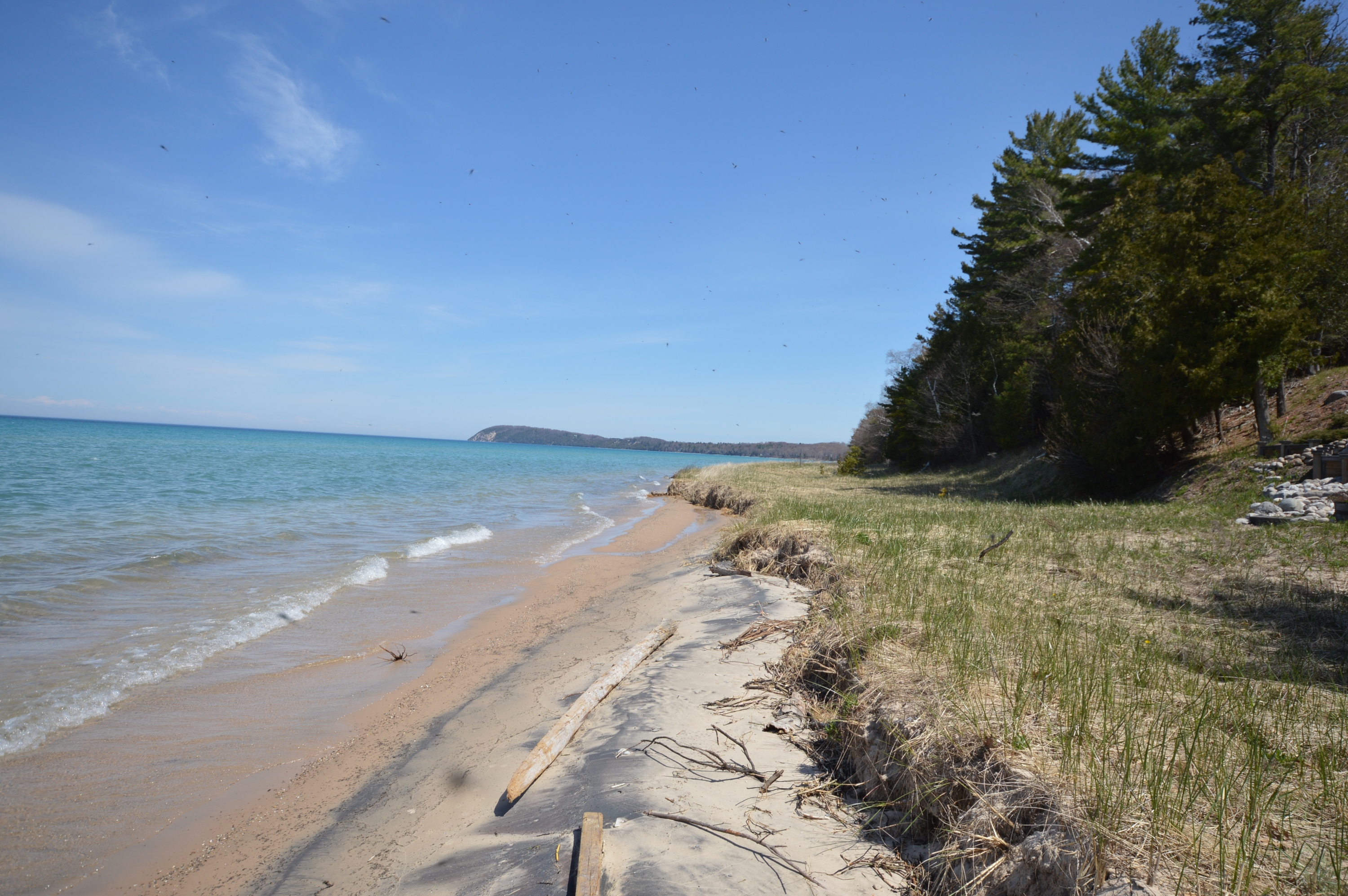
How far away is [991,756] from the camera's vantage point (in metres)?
3.35

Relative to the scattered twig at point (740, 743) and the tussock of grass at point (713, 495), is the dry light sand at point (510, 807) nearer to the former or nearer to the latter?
the scattered twig at point (740, 743)

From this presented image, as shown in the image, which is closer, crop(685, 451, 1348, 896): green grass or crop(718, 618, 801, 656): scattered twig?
Answer: crop(685, 451, 1348, 896): green grass

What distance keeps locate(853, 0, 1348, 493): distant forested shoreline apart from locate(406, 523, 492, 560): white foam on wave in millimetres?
19245

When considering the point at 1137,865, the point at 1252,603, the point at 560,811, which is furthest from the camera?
the point at 1252,603

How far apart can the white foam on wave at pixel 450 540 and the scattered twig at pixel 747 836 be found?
501 inches

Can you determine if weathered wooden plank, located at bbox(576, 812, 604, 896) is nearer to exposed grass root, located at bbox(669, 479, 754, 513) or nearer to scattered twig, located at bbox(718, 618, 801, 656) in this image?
scattered twig, located at bbox(718, 618, 801, 656)

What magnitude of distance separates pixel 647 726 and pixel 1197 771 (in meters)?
3.51

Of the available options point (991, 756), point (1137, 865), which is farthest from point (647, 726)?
point (1137, 865)

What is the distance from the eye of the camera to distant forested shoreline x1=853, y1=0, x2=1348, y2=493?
50.4 feet

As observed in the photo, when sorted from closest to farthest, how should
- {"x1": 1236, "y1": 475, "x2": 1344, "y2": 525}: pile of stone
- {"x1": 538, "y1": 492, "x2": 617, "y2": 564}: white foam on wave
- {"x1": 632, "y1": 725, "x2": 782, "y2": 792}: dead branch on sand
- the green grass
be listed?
1. the green grass
2. {"x1": 632, "y1": 725, "x2": 782, "y2": 792}: dead branch on sand
3. {"x1": 1236, "y1": 475, "x2": 1344, "y2": 525}: pile of stone
4. {"x1": 538, "y1": 492, "x2": 617, "y2": 564}: white foam on wave

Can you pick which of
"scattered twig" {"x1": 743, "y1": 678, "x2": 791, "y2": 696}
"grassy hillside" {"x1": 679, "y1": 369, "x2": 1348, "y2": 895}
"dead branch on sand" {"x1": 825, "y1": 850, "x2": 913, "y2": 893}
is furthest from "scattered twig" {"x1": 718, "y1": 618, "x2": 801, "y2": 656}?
"dead branch on sand" {"x1": 825, "y1": 850, "x2": 913, "y2": 893}

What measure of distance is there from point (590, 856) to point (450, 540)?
15676mm

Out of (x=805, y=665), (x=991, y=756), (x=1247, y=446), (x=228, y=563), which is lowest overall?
(x=228, y=563)

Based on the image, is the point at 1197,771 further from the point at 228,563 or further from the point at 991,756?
the point at 228,563
